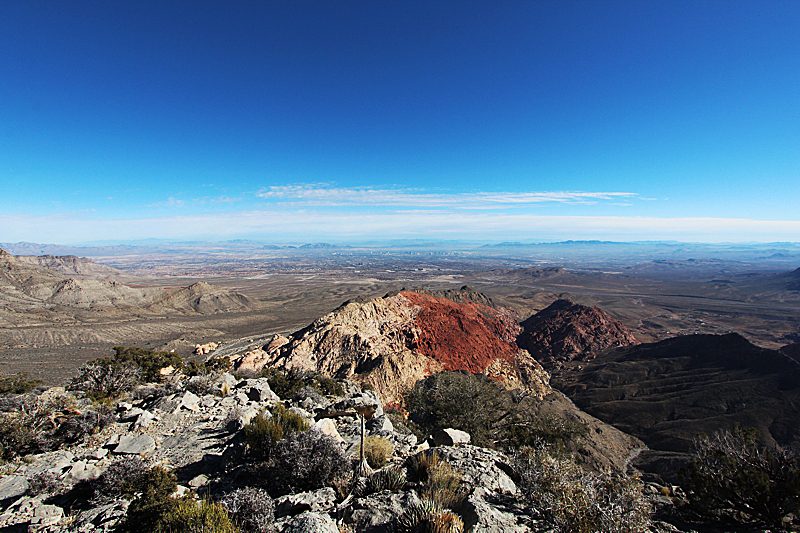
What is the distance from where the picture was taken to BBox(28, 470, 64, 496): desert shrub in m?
6.49

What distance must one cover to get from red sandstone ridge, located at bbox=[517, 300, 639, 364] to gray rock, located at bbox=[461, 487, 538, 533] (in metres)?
48.5

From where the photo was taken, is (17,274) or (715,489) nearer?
(715,489)

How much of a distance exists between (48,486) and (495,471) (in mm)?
9356

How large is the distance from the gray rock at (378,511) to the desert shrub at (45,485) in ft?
19.3

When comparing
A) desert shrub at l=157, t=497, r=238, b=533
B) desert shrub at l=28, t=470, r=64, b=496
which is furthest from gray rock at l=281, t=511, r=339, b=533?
desert shrub at l=28, t=470, r=64, b=496

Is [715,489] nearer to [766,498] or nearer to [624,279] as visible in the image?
[766,498]

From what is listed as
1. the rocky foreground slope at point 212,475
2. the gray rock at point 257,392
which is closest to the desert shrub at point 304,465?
the rocky foreground slope at point 212,475

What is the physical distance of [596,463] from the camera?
23.0 m

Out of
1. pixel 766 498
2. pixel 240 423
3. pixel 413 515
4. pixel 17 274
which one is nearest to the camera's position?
pixel 413 515

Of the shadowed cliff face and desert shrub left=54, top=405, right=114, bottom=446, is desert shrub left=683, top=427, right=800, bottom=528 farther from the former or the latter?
the shadowed cliff face

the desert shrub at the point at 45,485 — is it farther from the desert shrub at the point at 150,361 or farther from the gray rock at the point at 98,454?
the desert shrub at the point at 150,361

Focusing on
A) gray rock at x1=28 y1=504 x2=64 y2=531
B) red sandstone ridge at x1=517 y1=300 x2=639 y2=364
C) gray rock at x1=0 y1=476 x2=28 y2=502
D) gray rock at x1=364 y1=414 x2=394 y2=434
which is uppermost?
gray rock at x1=28 y1=504 x2=64 y2=531

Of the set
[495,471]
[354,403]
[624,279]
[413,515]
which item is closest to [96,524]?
[413,515]

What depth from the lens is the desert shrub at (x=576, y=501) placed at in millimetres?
5504
